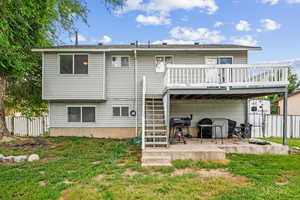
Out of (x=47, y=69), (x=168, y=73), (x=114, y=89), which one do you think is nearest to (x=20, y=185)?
(x=168, y=73)

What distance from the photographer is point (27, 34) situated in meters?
8.33

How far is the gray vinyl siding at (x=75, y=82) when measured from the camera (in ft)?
28.1

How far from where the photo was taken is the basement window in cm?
912

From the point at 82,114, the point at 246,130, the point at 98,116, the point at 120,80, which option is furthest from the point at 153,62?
the point at 246,130

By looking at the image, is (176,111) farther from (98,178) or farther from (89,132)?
(98,178)

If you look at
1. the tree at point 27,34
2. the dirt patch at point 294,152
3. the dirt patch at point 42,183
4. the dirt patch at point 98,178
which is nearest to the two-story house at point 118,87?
the tree at point 27,34

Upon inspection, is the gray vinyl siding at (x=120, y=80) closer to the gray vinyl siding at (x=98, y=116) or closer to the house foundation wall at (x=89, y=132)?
the gray vinyl siding at (x=98, y=116)

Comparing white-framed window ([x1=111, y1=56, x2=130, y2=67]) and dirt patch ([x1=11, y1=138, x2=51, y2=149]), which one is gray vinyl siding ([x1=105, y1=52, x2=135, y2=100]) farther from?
dirt patch ([x1=11, y1=138, x2=51, y2=149])

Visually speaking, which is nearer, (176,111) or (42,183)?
(42,183)

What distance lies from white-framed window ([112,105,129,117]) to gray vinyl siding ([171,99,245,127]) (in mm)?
2558

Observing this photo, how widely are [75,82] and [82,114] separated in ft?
5.94

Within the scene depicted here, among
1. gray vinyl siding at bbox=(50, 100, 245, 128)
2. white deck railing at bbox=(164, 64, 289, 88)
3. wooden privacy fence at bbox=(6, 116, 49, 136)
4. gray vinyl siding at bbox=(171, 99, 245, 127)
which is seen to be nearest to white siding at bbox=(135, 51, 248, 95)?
gray vinyl siding at bbox=(50, 100, 245, 128)

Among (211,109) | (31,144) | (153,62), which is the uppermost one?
(153,62)

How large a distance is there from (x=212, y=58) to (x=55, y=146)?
8888 mm
